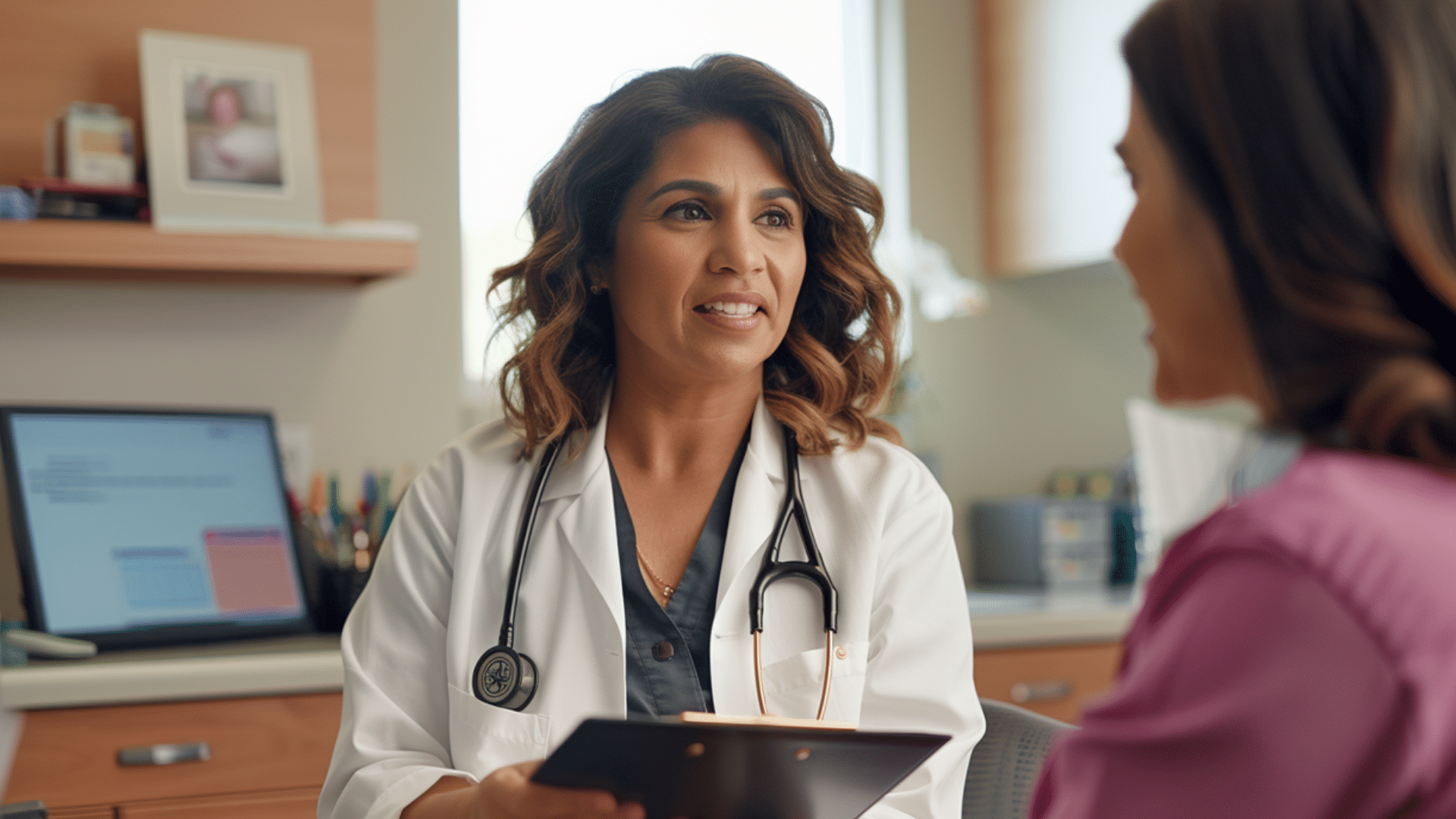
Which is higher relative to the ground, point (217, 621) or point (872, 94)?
point (872, 94)

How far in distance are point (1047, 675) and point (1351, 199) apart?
5.68 ft

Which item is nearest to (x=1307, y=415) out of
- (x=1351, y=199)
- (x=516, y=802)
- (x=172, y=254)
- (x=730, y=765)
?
(x=1351, y=199)

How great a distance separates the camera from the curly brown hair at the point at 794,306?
143 cm

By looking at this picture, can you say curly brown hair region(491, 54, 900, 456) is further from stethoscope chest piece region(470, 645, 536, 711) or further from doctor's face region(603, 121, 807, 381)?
stethoscope chest piece region(470, 645, 536, 711)

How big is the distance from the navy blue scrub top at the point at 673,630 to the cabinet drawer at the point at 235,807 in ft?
2.17

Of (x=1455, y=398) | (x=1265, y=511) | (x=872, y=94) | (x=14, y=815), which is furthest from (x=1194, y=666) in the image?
(x=872, y=94)

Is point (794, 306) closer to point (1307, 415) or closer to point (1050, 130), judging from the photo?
point (1307, 415)

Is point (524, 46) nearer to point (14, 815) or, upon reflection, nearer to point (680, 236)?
point (680, 236)

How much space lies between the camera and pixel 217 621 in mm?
1992

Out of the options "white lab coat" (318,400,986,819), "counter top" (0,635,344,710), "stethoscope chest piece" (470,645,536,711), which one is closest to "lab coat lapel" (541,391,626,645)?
"white lab coat" (318,400,986,819)

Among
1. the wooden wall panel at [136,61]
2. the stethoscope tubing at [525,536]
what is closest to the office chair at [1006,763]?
the stethoscope tubing at [525,536]

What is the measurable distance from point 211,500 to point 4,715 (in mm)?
543

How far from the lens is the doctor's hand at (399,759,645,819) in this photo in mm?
905

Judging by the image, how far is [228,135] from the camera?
84.0 inches
